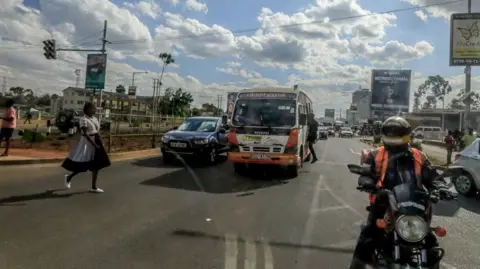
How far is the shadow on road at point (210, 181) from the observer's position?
8.91m

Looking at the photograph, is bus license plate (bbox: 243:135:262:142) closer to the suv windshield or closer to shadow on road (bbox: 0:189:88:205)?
the suv windshield

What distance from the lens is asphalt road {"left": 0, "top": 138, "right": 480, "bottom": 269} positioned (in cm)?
432

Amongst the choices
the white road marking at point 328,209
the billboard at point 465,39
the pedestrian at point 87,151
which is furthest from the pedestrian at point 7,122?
the billboard at point 465,39

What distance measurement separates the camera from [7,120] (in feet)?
37.4

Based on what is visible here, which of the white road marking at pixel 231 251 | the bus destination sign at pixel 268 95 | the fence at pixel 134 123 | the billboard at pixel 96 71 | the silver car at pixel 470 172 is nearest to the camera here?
the white road marking at pixel 231 251

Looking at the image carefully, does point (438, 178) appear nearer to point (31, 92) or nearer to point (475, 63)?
point (475, 63)

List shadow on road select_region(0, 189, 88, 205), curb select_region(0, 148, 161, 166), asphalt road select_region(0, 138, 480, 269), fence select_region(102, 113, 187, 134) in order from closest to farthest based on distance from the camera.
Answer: asphalt road select_region(0, 138, 480, 269) → shadow on road select_region(0, 189, 88, 205) → curb select_region(0, 148, 161, 166) → fence select_region(102, 113, 187, 134)

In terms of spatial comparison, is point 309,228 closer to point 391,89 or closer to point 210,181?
point 210,181

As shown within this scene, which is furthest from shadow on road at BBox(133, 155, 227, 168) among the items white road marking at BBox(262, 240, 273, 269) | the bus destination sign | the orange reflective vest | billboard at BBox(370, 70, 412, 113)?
billboard at BBox(370, 70, 412, 113)

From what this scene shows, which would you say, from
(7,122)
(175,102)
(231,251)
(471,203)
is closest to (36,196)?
(231,251)

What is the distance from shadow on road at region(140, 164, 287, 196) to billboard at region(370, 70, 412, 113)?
4660 cm

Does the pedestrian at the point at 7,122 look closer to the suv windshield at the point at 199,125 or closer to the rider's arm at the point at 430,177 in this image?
the suv windshield at the point at 199,125

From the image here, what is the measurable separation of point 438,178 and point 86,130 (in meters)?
6.09

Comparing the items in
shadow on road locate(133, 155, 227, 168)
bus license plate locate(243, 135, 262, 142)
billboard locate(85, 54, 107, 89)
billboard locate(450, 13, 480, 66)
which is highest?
billboard locate(450, 13, 480, 66)
